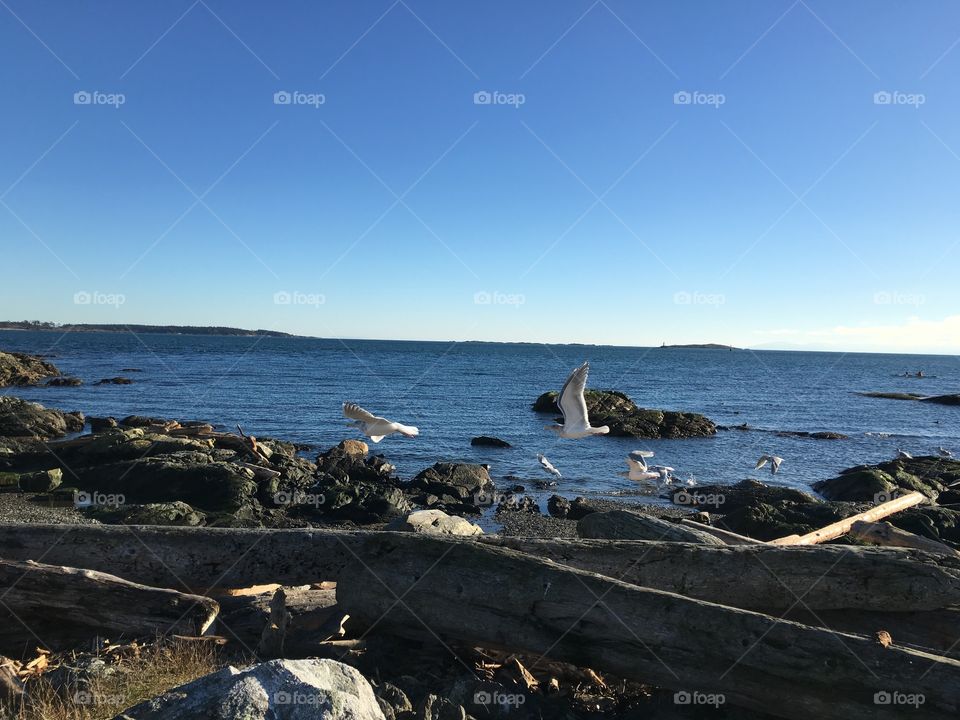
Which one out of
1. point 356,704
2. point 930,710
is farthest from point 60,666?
point 930,710

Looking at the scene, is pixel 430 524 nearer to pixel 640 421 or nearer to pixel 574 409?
pixel 574 409

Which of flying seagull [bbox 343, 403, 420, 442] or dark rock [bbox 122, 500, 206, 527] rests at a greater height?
flying seagull [bbox 343, 403, 420, 442]

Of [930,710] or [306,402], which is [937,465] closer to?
[930,710]

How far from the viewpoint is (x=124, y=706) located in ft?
17.7

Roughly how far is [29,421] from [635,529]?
29.4 metres

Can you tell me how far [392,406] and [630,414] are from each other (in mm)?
16778

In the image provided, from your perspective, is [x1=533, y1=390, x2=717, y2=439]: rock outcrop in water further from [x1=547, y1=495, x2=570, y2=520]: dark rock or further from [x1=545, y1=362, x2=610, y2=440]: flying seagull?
[x1=545, y1=362, x2=610, y2=440]: flying seagull

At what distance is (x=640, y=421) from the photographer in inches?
1576

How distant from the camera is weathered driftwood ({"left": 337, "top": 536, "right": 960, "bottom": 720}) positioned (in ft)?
17.0

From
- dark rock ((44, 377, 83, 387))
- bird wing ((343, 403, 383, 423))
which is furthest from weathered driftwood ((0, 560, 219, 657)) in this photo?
dark rock ((44, 377, 83, 387))

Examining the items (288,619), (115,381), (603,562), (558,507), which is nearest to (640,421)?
(558,507)

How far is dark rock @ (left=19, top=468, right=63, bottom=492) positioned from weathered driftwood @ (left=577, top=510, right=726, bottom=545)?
16984mm

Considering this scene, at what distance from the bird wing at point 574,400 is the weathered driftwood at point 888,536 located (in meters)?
4.97

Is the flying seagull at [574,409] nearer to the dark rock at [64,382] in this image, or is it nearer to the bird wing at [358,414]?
the bird wing at [358,414]
